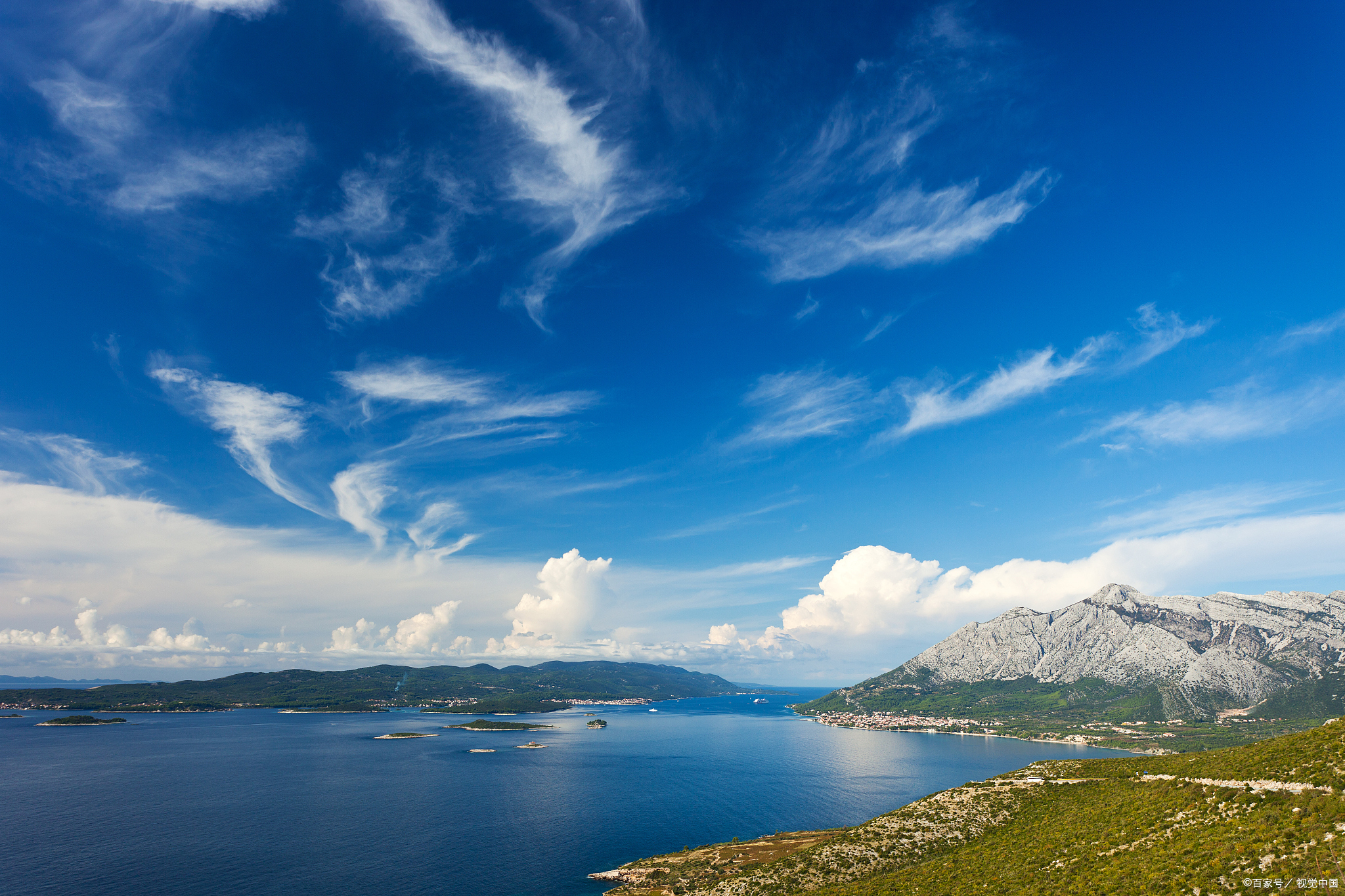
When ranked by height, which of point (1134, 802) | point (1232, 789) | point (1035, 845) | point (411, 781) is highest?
point (1232, 789)

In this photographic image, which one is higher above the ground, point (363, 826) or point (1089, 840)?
point (1089, 840)

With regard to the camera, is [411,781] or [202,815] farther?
[411,781]

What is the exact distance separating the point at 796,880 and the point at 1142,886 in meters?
45.2

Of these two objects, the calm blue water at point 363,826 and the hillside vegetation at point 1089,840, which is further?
the calm blue water at point 363,826

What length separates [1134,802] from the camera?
70.8 meters

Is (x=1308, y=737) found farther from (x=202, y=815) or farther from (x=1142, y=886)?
(x=202, y=815)

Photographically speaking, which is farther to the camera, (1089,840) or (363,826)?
(363,826)

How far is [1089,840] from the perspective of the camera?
64.2m

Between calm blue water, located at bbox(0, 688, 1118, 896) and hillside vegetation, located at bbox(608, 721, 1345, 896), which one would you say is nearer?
hillside vegetation, located at bbox(608, 721, 1345, 896)

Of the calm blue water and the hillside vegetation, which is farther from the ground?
the hillside vegetation

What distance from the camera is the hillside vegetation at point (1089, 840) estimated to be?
44.4 metres

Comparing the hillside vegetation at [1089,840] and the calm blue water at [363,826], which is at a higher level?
the hillside vegetation at [1089,840]

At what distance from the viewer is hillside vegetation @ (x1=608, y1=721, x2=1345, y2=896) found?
44375 millimetres

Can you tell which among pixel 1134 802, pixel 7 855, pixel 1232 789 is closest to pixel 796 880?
pixel 1134 802
